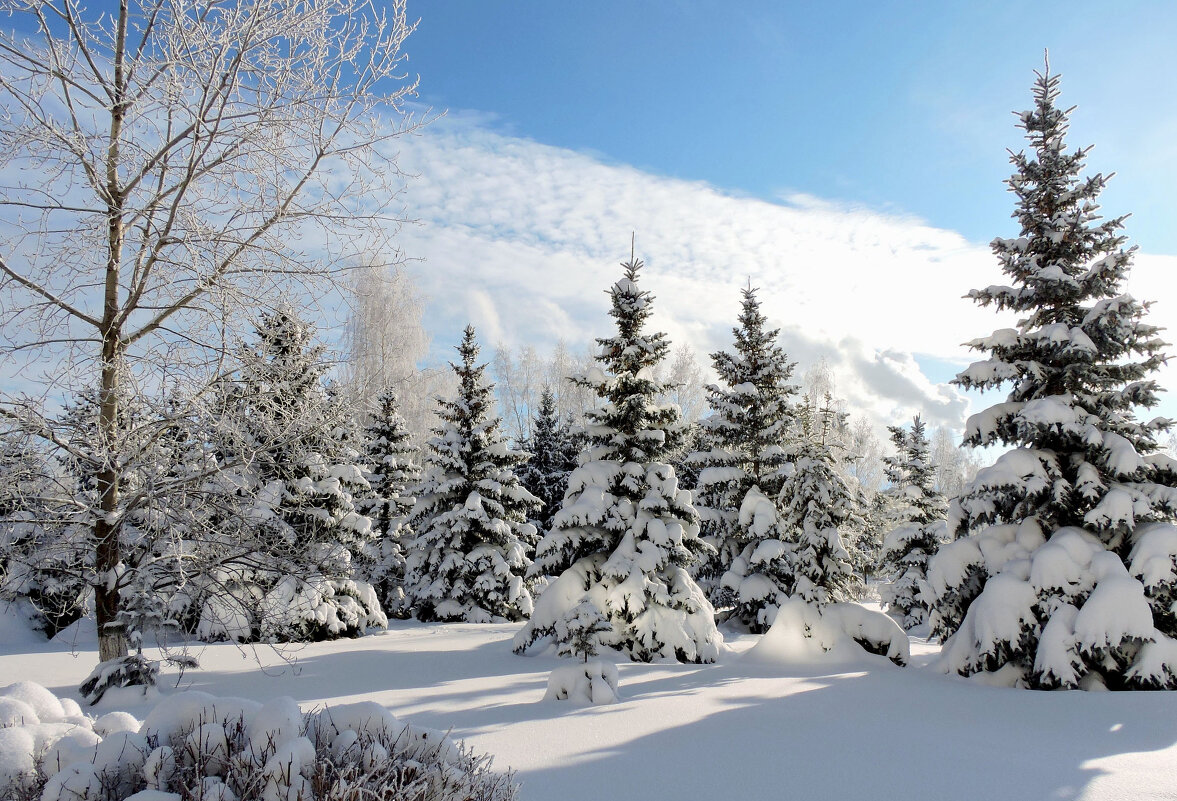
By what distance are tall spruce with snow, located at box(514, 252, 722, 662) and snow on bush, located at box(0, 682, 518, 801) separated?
724 centimetres

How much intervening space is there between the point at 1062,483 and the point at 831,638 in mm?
4250

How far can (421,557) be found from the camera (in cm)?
1858

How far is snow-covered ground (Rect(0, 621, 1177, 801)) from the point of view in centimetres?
488

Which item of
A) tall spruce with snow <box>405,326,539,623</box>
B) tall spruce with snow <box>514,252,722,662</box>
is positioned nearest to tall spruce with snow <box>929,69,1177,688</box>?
tall spruce with snow <box>514,252,722,662</box>

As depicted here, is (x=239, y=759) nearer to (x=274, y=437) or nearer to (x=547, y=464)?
(x=274, y=437)

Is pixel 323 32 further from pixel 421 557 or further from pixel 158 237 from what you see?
pixel 421 557

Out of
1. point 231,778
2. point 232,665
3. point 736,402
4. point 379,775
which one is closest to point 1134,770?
point 379,775

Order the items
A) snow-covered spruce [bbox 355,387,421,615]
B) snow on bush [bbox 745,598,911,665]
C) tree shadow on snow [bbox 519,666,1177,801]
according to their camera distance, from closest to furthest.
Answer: tree shadow on snow [bbox 519,666,1177,801] → snow on bush [bbox 745,598,911,665] → snow-covered spruce [bbox 355,387,421,615]

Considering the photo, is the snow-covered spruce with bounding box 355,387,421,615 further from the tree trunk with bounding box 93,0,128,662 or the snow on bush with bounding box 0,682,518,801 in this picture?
the snow on bush with bounding box 0,682,518,801

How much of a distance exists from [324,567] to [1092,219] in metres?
11.5

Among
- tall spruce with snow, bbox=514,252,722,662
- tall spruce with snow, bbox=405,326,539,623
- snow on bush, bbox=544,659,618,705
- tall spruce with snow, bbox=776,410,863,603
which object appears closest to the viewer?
snow on bush, bbox=544,659,618,705

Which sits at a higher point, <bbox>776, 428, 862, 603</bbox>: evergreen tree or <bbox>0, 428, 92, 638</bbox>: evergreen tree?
<bbox>0, 428, 92, 638</bbox>: evergreen tree

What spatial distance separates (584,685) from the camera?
24.0ft

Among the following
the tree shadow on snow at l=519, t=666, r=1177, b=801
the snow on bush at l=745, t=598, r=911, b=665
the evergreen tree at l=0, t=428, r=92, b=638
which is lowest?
the snow on bush at l=745, t=598, r=911, b=665
